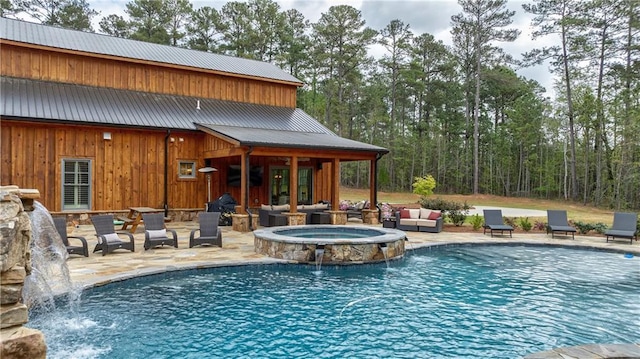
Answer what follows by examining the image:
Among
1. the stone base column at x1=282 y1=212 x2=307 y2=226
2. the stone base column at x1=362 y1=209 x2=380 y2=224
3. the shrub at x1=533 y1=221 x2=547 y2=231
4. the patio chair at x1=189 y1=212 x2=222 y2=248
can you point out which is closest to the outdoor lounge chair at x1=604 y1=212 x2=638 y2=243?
the shrub at x1=533 y1=221 x2=547 y2=231

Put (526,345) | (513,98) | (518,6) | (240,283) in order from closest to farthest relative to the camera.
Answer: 1. (526,345)
2. (240,283)
3. (518,6)
4. (513,98)

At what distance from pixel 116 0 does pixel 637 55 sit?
3590 cm

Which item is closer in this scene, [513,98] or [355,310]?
[355,310]

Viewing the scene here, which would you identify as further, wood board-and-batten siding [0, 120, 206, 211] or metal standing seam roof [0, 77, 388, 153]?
metal standing seam roof [0, 77, 388, 153]

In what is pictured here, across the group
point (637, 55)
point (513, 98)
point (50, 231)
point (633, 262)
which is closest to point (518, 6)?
point (637, 55)

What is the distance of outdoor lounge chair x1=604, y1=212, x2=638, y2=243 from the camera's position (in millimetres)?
11305

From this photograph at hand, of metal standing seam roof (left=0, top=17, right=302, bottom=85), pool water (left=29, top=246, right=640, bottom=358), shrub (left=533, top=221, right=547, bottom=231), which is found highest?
metal standing seam roof (left=0, top=17, right=302, bottom=85)

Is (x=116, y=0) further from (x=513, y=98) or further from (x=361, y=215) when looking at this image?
(x=513, y=98)

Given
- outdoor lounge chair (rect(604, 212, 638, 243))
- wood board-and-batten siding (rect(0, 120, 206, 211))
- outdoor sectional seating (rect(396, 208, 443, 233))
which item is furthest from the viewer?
outdoor sectional seating (rect(396, 208, 443, 233))

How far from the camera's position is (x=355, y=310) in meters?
5.69

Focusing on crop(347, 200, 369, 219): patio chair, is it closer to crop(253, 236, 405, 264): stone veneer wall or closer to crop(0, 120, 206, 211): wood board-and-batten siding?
crop(0, 120, 206, 211): wood board-and-batten siding

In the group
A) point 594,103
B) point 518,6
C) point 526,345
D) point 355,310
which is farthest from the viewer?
point 518,6

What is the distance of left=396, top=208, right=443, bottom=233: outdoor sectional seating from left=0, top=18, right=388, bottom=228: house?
1904 mm

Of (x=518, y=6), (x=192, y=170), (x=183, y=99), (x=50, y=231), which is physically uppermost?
(x=518, y=6)
